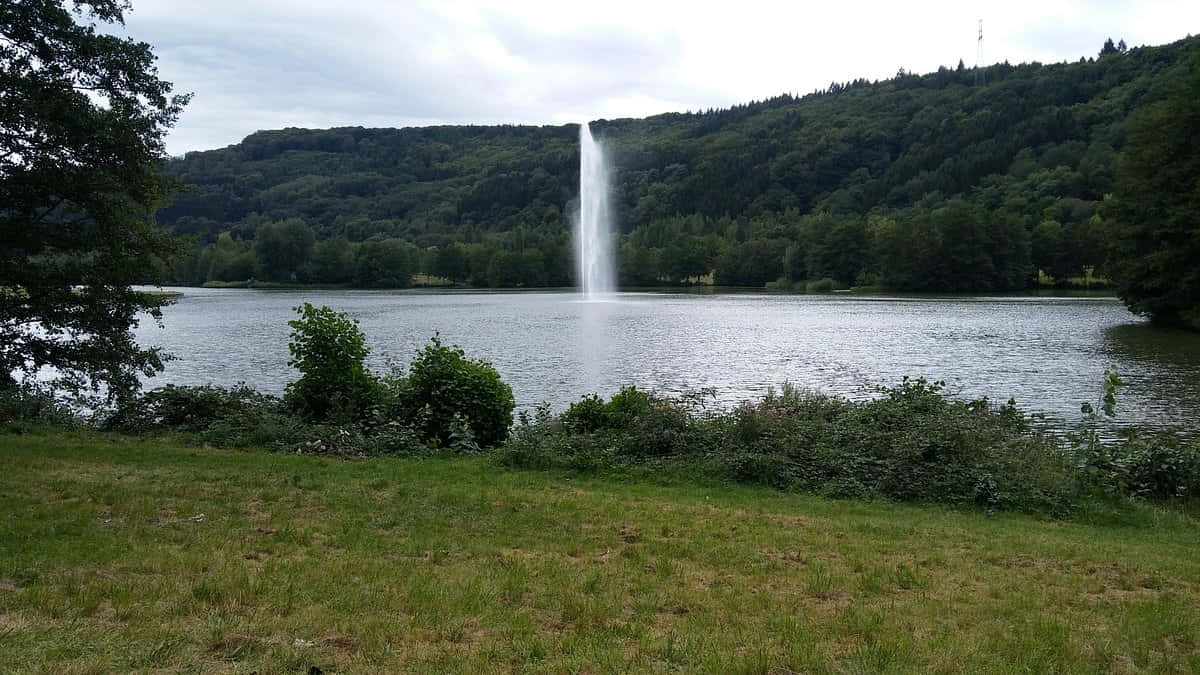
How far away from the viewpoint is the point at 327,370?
20.6 m

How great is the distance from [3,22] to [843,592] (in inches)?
680

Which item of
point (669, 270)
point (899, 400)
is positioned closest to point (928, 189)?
point (669, 270)

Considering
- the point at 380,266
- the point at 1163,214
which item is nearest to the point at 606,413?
the point at 1163,214

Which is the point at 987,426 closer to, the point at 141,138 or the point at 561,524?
the point at 561,524

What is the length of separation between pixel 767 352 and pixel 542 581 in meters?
34.5

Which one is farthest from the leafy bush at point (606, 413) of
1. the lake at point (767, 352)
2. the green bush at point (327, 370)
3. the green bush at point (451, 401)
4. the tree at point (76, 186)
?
the tree at point (76, 186)

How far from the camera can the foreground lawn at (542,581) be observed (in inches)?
242

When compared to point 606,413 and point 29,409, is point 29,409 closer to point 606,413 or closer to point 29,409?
point 29,409

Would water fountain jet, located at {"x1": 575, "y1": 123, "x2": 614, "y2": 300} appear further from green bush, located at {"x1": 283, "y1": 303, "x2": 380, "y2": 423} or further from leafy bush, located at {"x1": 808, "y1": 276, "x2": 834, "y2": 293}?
green bush, located at {"x1": 283, "y1": 303, "x2": 380, "y2": 423}

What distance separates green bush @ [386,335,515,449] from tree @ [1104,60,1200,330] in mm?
50405

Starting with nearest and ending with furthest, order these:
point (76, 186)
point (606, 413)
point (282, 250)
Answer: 1. point (76, 186)
2. point (606, 413)
3. point (282, 250)

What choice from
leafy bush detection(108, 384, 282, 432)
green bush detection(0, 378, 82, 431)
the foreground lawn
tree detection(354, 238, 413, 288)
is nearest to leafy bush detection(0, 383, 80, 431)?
green bush detection(0, 378, 82, 431)

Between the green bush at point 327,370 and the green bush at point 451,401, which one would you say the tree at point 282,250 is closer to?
the green bush at point 327,370

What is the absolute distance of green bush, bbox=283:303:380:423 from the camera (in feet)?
67.3
